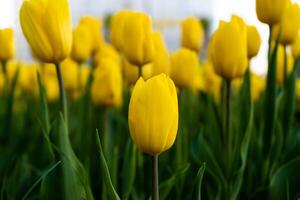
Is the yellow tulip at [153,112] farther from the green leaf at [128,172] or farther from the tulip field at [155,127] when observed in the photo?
the green leaf at [128,172]

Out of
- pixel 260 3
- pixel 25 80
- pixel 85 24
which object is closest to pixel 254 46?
pixel 260 3

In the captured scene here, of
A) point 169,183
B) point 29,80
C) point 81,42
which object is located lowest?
point 29,80

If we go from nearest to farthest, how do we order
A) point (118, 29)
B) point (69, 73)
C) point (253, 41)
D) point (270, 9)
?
point (270, 9) → point (253, 41) → point (118, 29) → point (69, 73)

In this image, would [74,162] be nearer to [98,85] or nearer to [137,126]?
[137,126]

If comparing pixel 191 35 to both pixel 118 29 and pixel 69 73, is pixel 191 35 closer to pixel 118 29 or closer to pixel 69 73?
pixel 118 29

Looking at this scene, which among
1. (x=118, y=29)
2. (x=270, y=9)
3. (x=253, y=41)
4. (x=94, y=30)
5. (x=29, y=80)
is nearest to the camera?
(x=270, y=9)

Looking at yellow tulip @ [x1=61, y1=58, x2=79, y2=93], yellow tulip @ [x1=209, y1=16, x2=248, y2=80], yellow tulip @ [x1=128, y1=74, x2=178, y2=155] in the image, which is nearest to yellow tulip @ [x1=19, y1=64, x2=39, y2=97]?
yellow tulip @ [x1=61, y1=58, x2=79, y2=93]

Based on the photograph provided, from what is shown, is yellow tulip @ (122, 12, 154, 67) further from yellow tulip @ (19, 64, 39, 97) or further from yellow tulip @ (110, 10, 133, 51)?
yellow tulip @ (19, 64, 39, 97)

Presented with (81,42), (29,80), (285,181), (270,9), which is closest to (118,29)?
(81,42)
